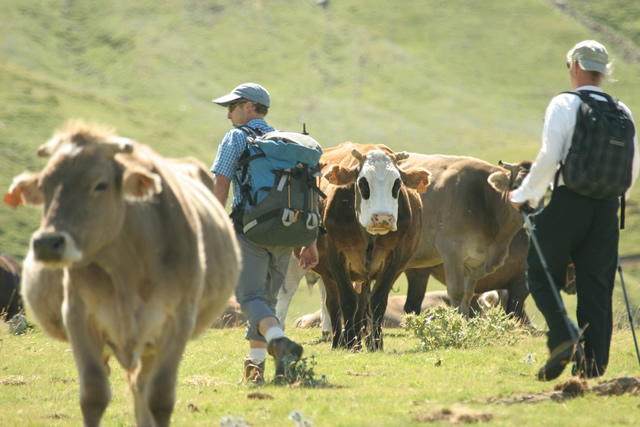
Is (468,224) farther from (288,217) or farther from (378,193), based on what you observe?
(288,217)

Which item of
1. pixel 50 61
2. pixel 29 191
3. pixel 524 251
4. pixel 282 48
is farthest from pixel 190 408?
pixel 282 48

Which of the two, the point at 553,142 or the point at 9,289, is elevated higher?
the point at 553,142

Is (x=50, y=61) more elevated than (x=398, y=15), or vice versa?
(x=398, y=15)

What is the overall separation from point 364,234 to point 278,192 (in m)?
3.27

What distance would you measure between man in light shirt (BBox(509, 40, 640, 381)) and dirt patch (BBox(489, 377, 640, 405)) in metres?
0.24

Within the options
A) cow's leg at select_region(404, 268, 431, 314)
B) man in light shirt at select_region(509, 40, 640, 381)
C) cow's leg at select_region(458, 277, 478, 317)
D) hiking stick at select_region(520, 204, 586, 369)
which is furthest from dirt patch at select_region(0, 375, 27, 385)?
cow's leg at select_region(404, 268, 431, 314)

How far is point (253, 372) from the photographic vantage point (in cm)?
848

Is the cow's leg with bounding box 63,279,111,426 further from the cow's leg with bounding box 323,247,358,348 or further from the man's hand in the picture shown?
the cow's leg with bounding box 323,247,358,348

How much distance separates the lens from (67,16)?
13350 centimetres

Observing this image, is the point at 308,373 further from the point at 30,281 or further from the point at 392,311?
the point at 392,311

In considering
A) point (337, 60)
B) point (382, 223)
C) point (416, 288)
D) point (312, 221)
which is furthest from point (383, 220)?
point (337, 60)

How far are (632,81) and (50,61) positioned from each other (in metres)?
78.4

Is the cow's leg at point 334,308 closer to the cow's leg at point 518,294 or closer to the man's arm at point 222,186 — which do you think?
the man's arm at point 222,186

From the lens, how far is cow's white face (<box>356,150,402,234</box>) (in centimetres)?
1062
